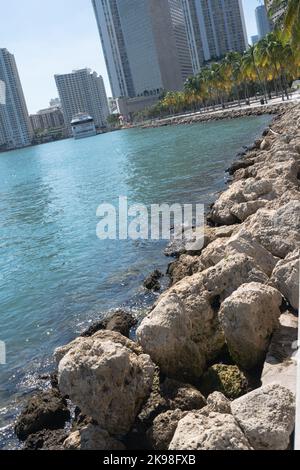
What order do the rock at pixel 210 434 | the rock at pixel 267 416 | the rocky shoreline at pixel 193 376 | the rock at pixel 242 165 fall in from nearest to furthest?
the rock at pixel 210 434 → the rock at pixel 267 416 → the rocky shoreline at pixel 193 376 → the rock at pixel 242 165

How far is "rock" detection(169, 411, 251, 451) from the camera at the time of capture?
15.3ft

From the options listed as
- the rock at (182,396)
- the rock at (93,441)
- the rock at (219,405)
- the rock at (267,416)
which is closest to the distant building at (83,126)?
the rock at (182,396)

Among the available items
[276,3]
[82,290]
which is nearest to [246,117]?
[276,3]

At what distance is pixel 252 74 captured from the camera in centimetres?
7450

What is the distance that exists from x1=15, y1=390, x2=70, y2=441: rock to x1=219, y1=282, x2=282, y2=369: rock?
2731mm

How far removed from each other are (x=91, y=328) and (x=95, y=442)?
4939 millimetres

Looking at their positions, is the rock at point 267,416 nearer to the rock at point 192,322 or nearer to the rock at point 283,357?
the rock at point 283,357

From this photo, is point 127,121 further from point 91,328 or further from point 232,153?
point 91,328

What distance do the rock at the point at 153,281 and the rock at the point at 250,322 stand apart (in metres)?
5.73

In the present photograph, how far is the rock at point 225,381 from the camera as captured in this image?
6.68 m

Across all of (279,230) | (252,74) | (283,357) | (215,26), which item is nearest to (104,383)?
(283,357)

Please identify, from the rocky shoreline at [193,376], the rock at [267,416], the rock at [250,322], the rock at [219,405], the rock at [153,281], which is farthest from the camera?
the rock at [153,281]

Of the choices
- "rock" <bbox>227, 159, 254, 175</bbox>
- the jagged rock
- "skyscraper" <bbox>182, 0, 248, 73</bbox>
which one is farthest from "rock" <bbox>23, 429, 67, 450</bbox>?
"skyscraper" <bbox>182, 0, 248, 73</bbox>

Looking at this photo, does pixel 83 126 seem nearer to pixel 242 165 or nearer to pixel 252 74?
pixel 252 74
